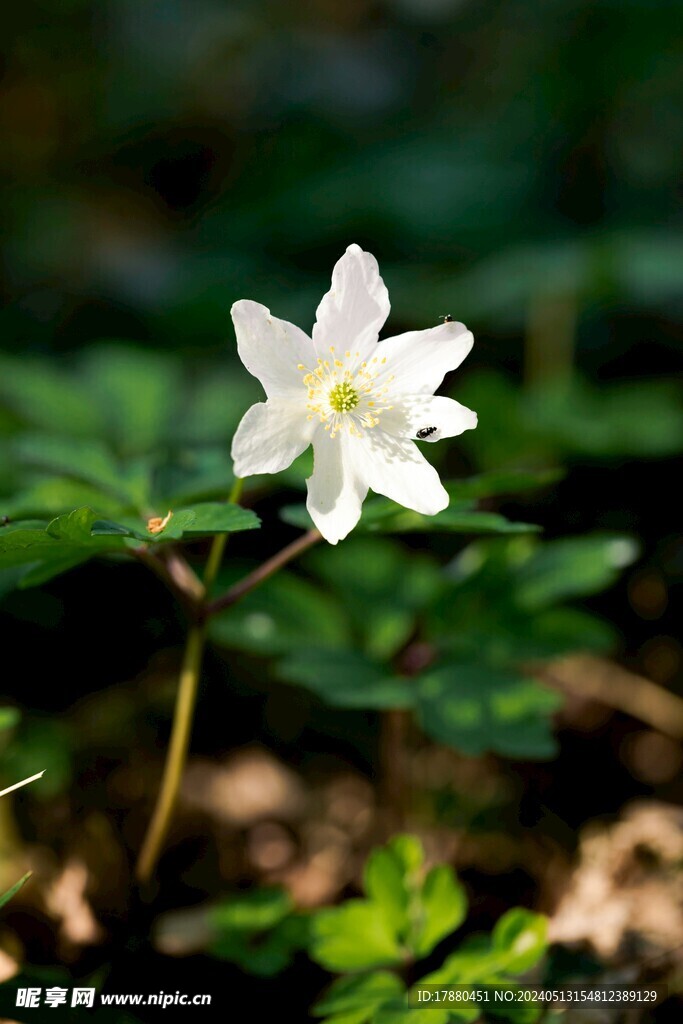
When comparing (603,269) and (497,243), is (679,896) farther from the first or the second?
(497,243)

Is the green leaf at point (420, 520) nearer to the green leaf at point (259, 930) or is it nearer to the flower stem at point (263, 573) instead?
the flower stem at point (263, 573)

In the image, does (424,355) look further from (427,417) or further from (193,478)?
(193,478)

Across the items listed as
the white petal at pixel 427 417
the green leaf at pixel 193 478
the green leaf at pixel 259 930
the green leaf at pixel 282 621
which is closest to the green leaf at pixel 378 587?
the green leaf at pixel 282 621

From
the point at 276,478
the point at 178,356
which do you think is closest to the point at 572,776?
the point at 276,478

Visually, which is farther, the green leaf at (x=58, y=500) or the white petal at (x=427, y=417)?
the green leaf at (x=58, y=500)

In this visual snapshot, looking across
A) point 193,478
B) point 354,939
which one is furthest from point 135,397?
point 354,939
